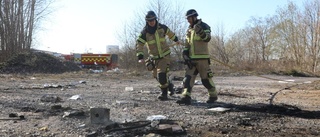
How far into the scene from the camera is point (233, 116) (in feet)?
16.7

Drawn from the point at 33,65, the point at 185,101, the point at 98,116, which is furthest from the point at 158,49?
the point at 33,65

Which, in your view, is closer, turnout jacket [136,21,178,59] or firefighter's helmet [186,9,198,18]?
firefighter's helmet [186,9,198,18]

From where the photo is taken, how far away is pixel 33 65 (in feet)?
70.9

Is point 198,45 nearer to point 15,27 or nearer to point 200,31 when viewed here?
point 200,31

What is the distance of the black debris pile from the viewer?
20344mm

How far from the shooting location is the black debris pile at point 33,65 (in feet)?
66.7

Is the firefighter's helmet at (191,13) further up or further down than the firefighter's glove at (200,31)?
further up

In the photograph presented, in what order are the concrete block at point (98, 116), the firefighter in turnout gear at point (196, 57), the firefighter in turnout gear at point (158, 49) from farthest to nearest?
the firefighter in turnout gear at point (158, 49), the firefighter in turnout gear at point (196, 57), the concrete block at point (98, 116)

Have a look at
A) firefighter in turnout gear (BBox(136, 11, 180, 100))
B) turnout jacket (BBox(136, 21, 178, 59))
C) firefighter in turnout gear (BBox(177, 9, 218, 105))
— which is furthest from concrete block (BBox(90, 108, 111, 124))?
turnout jacket (BBox(136, 21, 178, 59))

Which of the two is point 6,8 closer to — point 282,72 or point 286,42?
point 282,72

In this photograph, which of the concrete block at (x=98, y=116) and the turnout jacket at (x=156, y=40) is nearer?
the concrete block at (x=98, y=116)

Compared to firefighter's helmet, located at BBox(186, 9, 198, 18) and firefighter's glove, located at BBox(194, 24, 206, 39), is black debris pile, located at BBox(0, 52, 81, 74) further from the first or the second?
firefighter's glove, located at BBox(194, 24, 206, 39)

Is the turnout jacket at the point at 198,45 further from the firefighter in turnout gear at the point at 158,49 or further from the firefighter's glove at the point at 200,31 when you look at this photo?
the firefighter in turnout gear at the point at 158,49

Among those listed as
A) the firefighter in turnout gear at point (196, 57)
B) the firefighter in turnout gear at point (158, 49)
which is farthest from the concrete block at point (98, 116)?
the firefighter in turnout gear at point (158, 49)
